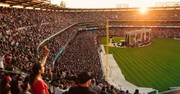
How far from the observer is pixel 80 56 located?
3048cm

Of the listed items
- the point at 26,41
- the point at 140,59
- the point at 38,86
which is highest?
the point at 38,86

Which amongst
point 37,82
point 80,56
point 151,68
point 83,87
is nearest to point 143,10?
point 151,68

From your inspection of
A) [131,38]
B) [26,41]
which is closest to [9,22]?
[26,41]

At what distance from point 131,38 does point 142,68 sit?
1967 centimetres

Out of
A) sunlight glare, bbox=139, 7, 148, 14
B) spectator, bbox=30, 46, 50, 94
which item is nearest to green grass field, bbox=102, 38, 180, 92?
spectator, bbox=30, 46, 50, 94

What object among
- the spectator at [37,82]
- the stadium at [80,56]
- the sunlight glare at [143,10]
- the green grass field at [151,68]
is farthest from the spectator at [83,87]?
the sunlight glare at [143,10]

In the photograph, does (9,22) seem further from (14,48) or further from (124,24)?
(124,24)

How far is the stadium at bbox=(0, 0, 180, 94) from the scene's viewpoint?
1083cm

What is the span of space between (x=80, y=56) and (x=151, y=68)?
386 inches

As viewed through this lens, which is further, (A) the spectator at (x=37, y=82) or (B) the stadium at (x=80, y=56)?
(B) the stadium at (x=80, y=56)

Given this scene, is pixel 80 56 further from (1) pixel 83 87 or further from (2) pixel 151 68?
(1) pixel 83 87

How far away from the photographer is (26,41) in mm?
22281

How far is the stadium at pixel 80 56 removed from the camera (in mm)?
10827

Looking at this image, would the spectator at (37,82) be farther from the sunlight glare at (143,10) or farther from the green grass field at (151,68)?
the sunlight glare at (143,10)
